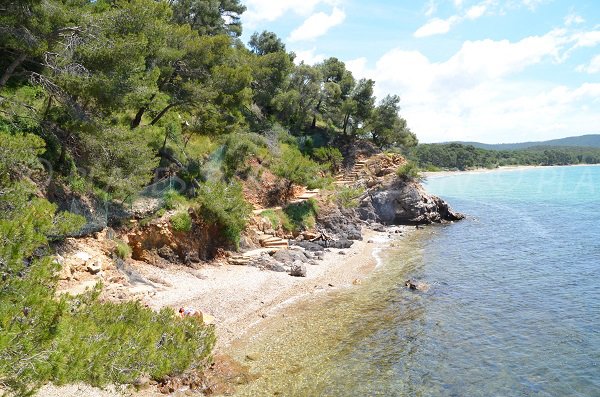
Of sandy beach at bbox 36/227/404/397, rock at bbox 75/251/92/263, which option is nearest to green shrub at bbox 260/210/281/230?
sandy beach at bbox 36/227/404/397

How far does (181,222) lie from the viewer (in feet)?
74.6

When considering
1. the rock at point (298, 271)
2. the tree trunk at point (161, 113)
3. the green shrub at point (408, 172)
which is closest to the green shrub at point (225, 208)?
the rock at point (298, 271)

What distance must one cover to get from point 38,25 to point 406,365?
56.7ft

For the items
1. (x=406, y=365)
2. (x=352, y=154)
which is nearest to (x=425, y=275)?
(x=406, y=365)

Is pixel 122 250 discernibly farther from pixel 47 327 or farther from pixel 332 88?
pixel 332 88

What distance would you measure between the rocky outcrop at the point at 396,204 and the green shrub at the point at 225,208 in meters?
20.0

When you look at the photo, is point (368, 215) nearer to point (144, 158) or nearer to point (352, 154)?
point (352, 154)

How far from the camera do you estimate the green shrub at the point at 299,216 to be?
106 ft

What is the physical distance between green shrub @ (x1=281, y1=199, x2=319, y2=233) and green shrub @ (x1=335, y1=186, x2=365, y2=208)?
12.3ft

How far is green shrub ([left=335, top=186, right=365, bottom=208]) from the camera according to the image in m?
38.6

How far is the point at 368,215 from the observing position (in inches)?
1688

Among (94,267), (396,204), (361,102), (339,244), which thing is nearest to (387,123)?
(361,102)

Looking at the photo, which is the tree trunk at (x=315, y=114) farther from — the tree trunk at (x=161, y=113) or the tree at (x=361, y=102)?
the tree trunk at (x=161, y=113)

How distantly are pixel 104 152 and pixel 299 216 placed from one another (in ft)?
58.9
